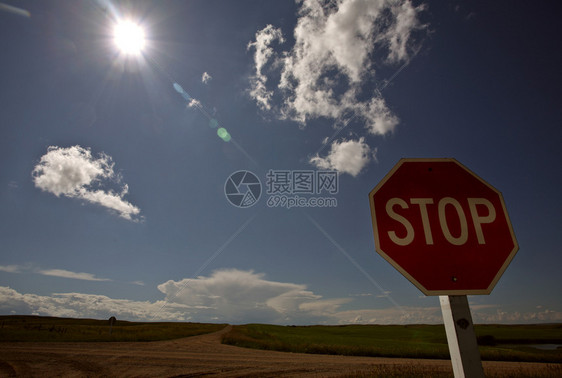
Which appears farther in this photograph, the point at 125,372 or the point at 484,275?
the point at 125,372

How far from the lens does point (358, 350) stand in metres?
19.2

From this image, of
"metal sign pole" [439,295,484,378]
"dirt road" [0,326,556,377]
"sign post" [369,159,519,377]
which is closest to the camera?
"metal sign pole" [439,295,484,378]

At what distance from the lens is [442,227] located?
195 cm

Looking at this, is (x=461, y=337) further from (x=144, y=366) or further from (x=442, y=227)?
(x=144, y=366)

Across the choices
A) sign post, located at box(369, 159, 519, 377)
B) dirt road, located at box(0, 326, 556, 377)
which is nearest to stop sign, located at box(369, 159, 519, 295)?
sign post, located at box(369, 159, 519, 377)

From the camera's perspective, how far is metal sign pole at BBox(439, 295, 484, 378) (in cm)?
151

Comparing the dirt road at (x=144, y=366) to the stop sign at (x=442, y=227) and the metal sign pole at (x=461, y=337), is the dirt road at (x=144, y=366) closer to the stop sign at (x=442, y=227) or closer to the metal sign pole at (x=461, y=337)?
the metal sign pole at (x=461, y=337)

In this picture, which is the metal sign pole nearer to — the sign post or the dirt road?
the sign post

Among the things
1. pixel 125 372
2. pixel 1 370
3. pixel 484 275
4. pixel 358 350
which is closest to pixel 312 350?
pixel 358 350

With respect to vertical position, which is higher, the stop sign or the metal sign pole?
the stop sign

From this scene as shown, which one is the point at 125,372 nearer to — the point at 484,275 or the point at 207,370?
the point at 207,370

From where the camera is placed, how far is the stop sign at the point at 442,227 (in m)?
1.78

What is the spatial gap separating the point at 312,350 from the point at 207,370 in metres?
10.7

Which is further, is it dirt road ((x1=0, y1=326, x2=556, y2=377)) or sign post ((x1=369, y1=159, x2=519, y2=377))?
dirt road ((x1=0, y1=326, x2=556, y2=377))
